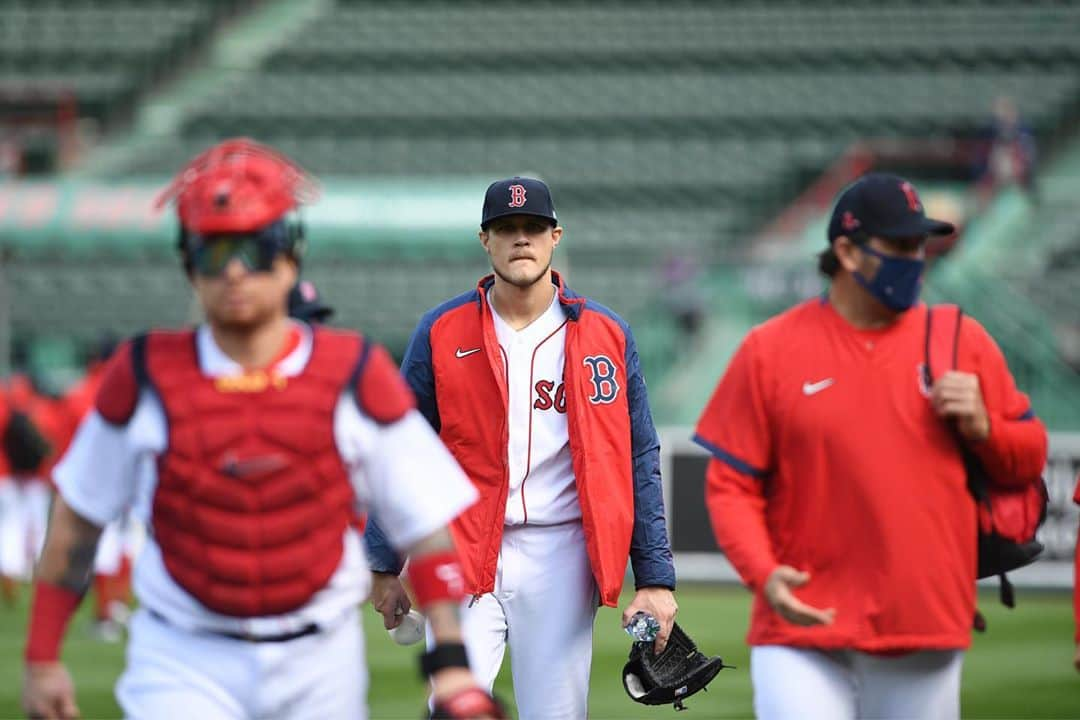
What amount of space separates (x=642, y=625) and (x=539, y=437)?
71 cm

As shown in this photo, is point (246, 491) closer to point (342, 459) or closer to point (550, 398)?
point (342, 459)

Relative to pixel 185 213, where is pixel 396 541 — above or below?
below

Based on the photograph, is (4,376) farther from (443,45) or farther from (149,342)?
(149,342)

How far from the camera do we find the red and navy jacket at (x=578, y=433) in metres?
5.79

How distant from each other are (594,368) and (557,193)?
23786 millimetres

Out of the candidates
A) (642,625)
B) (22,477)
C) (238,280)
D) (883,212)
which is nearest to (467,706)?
(238,280)

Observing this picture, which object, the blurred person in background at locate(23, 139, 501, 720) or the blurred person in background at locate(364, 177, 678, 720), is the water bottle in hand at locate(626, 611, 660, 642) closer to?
the blurred person in background at locate(364, 177, 678, 720)

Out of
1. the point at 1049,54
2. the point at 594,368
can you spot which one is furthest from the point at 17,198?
the point at 594,368

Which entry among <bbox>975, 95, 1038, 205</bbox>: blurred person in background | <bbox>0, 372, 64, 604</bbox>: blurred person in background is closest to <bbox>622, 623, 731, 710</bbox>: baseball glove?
<bbox>0, 372, 64, 604</bbox>: blurred person in background

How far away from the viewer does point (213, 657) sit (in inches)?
154

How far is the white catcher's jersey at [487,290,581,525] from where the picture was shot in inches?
231

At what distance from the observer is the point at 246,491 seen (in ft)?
12.6

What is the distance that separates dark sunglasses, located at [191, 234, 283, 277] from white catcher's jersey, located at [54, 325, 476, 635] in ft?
0.62

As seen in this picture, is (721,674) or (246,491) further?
(721,674)
